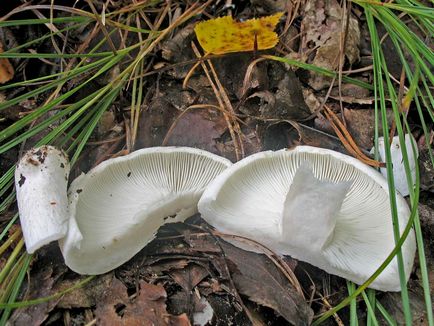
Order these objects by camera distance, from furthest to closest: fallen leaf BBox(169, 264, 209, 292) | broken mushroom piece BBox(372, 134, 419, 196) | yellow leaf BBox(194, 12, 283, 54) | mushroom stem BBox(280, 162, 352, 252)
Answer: yellow leaf BBox(194, 12, 283, 54) → broken mushroom piece BBox(372, 134, 419, 196) → fallen leaf BBox(169, 264, 209, 292) → mushroom stem BBox(280, 162, 352, 252)

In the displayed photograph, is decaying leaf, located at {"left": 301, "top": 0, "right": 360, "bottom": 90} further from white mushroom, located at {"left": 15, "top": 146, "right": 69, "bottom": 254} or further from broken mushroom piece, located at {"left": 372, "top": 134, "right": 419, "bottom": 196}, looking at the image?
white mushroom, located at {"left": 15, "top": 146, "right": 69, "bottom": 254}

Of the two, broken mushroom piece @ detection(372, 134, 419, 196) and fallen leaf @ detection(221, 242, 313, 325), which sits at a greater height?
broken mushroom piece @ detection(372, 134, 419, 196)

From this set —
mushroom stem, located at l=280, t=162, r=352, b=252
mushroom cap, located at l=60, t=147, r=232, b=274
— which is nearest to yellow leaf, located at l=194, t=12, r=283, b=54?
mushroom cap, located at l=60, t=147, r=232, b=274

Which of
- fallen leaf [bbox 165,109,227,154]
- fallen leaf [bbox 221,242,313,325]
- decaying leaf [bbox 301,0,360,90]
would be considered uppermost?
decaying leaf [bbox 301,0,360,90]

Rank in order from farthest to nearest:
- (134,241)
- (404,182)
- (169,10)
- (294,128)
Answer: (169,10)
(294,128)
(404,182)
(134,241)

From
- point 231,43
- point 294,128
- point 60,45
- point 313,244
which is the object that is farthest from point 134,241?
point 60,45

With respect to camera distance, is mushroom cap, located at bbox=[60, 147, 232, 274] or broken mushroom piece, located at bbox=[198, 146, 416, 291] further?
mushroom cap, located at bbox=[60, 147, 232, 274]

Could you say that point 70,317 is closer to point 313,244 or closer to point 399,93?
point 313,244
